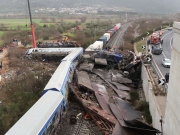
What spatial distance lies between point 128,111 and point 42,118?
672cm

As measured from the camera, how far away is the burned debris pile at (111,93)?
415 inches

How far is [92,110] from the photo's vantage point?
1305cm

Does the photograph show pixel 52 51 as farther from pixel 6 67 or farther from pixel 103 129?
pixel 103 129

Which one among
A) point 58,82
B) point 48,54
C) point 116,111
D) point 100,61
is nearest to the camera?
point 116,111

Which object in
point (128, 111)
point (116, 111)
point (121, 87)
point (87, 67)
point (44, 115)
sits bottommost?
point (121, 87)

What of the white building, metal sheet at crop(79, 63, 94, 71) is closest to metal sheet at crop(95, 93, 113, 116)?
the white building

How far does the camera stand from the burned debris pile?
1054 centimetres

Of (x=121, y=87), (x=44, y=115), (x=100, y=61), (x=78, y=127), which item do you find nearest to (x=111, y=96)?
(x=121, y=87)

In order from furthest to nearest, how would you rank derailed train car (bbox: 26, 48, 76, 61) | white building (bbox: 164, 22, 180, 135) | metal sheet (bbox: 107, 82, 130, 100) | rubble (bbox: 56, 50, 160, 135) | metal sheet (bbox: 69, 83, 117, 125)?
derailed train car (bbox: 26, 48, 76, 61) → metal sheet (bbox: 107, 82, 130, 100) → metal sheet (bbox: 69, 83, 117, 125) → rubble (bbox: 56, 50, 160, 135) → white building (bbox: 164, 22, 180, 135)

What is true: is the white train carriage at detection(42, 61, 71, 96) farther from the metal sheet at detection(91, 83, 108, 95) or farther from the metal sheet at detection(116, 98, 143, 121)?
the metal sheet at detection(116, 98, 143, 121)

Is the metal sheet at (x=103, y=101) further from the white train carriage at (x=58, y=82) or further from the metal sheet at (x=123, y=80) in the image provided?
the metal sheet at (x=123, y=80)

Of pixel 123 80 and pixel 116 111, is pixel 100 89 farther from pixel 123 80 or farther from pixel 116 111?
pixel 123 80

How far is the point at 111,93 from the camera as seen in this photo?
58.5 ft

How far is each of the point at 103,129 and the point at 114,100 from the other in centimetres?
443
